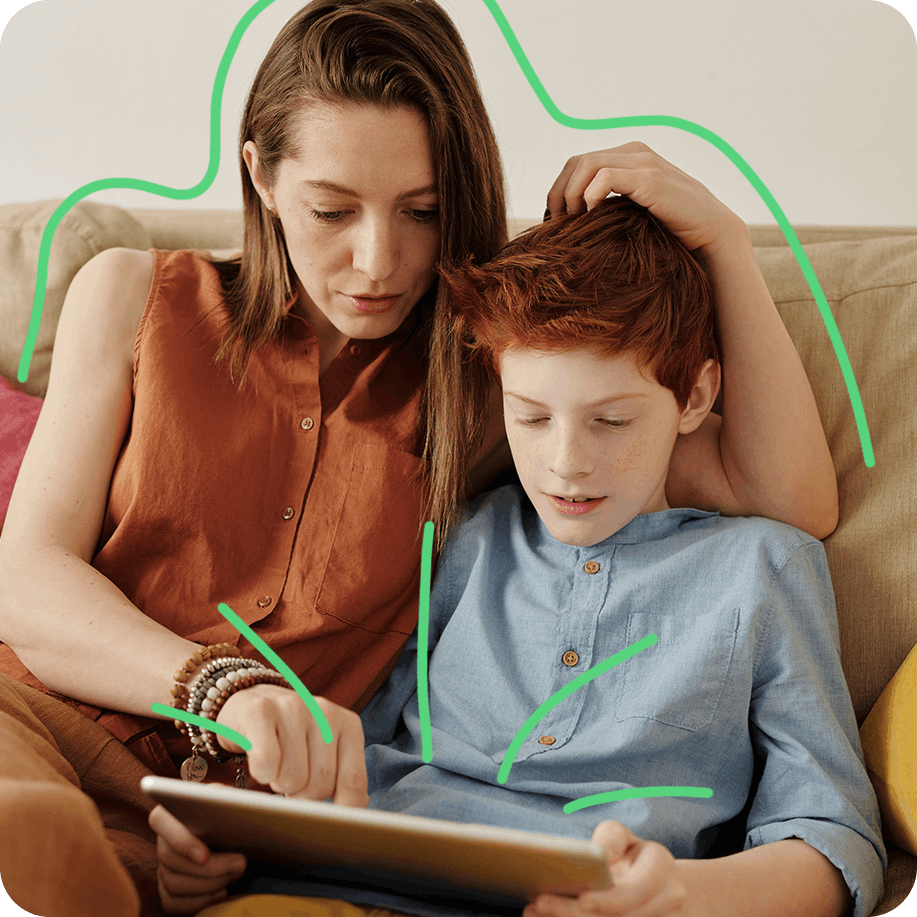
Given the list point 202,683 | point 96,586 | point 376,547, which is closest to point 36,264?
point 96,586

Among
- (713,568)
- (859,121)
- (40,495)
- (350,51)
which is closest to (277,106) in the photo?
(350,51)

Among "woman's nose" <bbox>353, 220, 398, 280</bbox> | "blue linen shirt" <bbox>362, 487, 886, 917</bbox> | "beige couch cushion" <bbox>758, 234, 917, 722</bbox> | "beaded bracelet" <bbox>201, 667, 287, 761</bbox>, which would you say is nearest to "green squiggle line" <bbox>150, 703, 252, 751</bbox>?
"beaded bracelet" <bbox>201, 667, 287, 761</bbox>

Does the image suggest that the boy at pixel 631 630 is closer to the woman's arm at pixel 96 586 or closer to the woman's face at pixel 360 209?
the woman's face at pixel 360 209

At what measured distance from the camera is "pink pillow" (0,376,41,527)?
1.40 meters

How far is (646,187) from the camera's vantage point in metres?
1.07

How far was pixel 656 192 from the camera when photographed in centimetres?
108

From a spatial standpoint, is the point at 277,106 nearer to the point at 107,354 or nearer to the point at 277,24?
the point at 107,354

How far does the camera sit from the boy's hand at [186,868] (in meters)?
0.86

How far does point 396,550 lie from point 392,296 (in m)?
0.33

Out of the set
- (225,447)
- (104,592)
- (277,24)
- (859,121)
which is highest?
(277,24)

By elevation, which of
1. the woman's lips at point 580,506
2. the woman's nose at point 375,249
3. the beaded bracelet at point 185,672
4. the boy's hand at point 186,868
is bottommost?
the boy's hand at point 186,868

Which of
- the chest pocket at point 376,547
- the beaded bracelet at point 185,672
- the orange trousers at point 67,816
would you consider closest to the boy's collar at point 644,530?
the chest pocket at point 376,547

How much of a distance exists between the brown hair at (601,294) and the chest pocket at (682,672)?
0.89 feet
